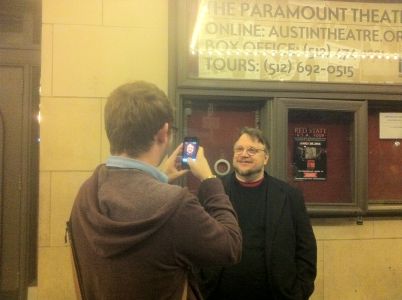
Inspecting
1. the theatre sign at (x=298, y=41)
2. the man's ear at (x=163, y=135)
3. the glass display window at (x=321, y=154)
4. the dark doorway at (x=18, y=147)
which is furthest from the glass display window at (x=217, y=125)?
the man's ear at (x=163, y=135)

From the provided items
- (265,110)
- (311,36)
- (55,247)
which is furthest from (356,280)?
(55,247)

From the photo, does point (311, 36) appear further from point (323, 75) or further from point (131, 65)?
point (131, 65)

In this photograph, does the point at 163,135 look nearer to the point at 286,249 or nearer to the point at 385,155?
the point at 286,249

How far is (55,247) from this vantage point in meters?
3.22

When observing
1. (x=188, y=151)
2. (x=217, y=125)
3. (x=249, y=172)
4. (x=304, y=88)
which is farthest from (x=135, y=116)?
(x=304, y=88)

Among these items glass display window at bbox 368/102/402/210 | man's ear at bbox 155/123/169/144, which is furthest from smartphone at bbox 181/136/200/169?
glass display window at bbox 368/102/402/210

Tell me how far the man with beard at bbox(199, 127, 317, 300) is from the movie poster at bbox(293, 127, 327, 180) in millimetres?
754

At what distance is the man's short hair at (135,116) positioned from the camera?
1.46m

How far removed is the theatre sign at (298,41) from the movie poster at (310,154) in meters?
0.47

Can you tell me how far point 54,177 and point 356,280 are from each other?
2.59 meters

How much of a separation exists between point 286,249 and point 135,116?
1.68m

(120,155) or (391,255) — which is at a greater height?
(120,155)

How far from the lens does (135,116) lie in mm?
1458

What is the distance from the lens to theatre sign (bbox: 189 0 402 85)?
341 cm
